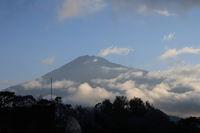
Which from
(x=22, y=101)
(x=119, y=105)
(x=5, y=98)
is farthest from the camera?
(x=119, y=105)

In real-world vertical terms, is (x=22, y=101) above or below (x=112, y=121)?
above

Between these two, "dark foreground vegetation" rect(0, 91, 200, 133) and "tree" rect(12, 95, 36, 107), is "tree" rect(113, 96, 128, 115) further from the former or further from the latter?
"tree" rect(12, 95, 36, 107)

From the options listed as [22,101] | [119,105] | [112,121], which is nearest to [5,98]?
[22,101]

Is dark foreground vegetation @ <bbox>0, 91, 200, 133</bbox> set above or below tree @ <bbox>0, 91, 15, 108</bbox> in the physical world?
below

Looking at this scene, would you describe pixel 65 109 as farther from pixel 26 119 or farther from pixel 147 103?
pixel 26 119

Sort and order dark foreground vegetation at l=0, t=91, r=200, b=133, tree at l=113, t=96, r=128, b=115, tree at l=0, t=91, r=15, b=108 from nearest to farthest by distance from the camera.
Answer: dark foreground vegetation at l=0, t=91, r=200, b=133
tree at l=0, t=91, r=15, b=108
tree at l=113, t=96, r=128, b=115

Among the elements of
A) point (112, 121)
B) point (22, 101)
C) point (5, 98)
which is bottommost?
point (112, 121)

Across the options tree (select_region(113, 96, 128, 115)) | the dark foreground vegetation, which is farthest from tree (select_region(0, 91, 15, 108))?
tree (select_region(113, 96, 128, 115))

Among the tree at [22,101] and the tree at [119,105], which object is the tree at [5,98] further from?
the tree at [119,105]

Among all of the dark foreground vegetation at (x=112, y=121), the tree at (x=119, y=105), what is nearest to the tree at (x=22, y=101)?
the dark foreground vegetation at (x=112, y=121)

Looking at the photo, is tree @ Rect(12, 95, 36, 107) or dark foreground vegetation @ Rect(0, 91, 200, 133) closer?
dark foreground vegetation @ Rect(0, 91, 200, 133)

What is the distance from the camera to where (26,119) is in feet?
100

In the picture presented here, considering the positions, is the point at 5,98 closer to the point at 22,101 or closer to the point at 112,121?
the point at 22,101

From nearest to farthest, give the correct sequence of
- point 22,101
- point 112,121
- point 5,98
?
point 5,98 → point 22,101 → point 112,121
